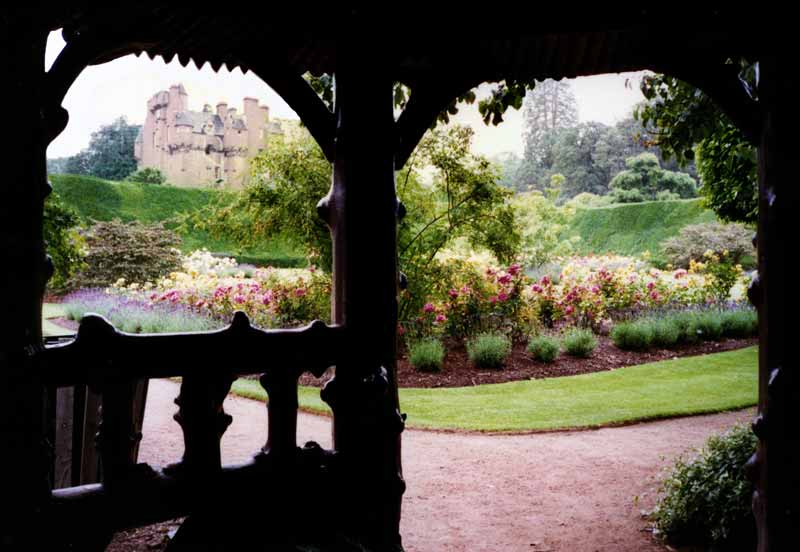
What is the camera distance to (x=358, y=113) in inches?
118

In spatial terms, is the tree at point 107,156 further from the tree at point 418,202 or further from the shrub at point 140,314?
the tree at point 418,202

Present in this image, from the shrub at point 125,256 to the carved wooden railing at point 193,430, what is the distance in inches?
529

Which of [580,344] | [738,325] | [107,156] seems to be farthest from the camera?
[107,156]

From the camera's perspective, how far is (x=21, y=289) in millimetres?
2285

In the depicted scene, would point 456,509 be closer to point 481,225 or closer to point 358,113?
point 358,113

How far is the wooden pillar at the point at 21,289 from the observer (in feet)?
7.34

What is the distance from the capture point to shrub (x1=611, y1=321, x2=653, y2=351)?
10.3 meters

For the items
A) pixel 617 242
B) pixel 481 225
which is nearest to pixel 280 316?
pixel 481 225

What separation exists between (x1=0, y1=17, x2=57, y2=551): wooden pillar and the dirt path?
2.28 m

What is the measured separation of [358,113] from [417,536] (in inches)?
101

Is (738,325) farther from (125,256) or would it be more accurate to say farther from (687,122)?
(125,256)

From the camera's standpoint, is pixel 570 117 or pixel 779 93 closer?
pixel 779 93

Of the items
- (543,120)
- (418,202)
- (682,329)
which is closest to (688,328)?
(682,329)

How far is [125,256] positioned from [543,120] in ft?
115
